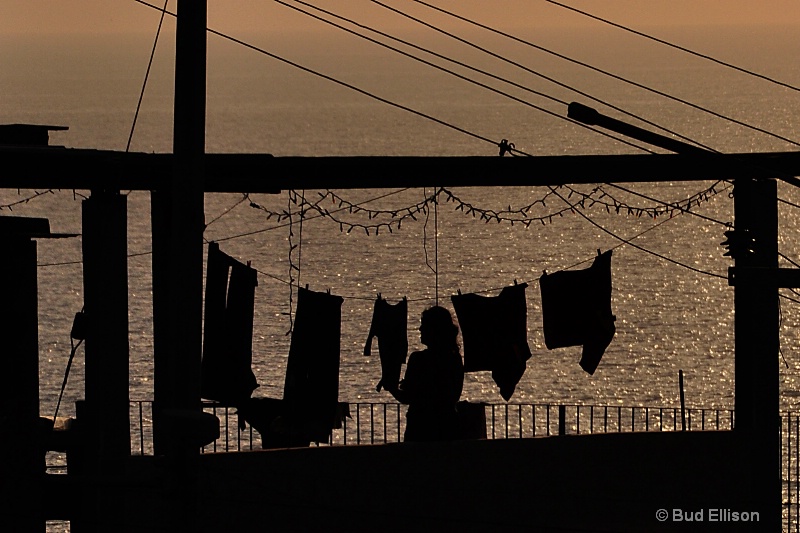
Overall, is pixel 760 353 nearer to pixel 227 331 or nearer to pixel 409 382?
pixel 409 382

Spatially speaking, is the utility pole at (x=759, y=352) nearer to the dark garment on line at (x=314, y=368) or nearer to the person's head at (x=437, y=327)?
the person's head at (x=437, y=327)

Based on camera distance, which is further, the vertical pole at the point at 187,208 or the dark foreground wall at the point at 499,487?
the dark foreground wall at the point at 499,487

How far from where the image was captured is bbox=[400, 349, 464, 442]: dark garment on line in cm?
1473

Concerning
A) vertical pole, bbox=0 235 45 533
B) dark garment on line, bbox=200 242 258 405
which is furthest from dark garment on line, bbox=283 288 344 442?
vertical pole, bbox=0 235 45 533

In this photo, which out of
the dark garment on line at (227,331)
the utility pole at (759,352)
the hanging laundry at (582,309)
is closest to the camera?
the utility pole at (759,352)

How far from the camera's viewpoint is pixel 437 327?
14.3m

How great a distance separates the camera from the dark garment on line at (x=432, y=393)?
1473 cm

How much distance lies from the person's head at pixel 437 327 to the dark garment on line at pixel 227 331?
2.40 m

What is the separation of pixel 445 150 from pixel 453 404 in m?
143

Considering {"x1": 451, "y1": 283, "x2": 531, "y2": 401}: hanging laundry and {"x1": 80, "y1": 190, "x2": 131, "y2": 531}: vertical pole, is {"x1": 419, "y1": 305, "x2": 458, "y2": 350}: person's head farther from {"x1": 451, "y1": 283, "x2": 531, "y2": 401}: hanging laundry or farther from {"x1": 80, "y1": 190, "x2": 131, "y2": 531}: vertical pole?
{"x1": 80, "y1": 190, "x2": 131, "y2": 531}: vertical pole

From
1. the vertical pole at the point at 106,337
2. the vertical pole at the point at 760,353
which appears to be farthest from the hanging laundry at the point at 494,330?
the vertical pole at the point at 106,337

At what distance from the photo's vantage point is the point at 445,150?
157125 mm

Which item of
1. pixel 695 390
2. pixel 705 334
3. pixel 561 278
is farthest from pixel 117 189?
pixel 705 334

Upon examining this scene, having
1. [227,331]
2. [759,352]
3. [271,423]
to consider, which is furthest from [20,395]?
[759,352]
